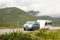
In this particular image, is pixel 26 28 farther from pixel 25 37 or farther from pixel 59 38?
pixel 25 37

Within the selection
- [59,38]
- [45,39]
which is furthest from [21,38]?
[59,38]

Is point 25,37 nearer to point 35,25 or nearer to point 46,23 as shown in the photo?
point 35,25

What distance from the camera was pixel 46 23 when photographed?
44.0m

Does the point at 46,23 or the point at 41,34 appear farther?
the point at 46,23

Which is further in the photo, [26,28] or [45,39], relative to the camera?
[26,28]

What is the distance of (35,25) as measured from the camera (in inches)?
1414

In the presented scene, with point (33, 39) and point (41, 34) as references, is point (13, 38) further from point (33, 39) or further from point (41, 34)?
point (41, 34)

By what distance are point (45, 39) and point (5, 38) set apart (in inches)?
144

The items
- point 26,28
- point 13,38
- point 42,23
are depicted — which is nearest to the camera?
point 13,38

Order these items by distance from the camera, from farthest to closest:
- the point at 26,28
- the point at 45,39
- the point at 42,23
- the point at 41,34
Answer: the point at 42,23, the point at 26,28, the point at 41,34, the point at 45,39

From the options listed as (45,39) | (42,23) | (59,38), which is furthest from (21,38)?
(42,23)

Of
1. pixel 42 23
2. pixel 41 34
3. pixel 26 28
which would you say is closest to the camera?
pixel 41 34

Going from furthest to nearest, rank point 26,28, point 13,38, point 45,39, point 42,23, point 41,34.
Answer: point 42,23, point 26,28, point 41,34, point 45,39, point 13,38

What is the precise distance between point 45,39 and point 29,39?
2258mm
